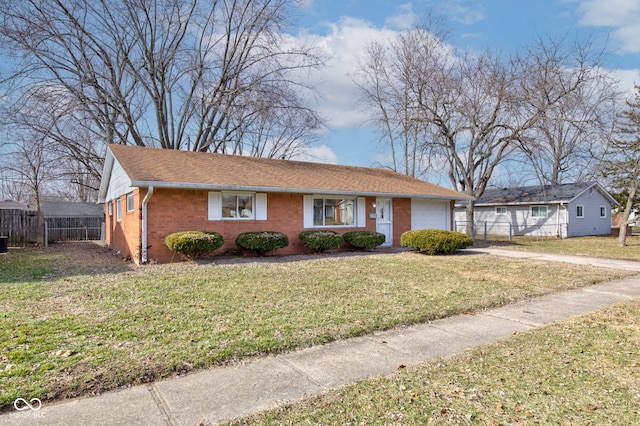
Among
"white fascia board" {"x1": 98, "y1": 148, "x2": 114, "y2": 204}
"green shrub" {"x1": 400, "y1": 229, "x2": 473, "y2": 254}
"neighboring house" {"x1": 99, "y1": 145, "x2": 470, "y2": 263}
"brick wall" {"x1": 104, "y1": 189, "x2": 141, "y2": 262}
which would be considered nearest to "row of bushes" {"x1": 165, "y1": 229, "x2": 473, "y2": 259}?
"green shrub" {"x1": 400, "y1": 229, "x2": 473, "y2": 254}

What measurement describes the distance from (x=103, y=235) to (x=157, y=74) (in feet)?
31.3

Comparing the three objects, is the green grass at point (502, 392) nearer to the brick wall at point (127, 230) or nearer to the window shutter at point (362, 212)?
the brick wall at point (127, 230)

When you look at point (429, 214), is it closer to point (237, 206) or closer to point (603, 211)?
point (237, 206)

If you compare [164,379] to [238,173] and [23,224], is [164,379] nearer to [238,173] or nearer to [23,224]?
[238,173]

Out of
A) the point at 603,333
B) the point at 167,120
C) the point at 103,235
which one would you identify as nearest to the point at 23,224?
the point at 103,235

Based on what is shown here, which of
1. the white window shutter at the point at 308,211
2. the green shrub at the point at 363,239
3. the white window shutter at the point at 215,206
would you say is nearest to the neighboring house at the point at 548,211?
the green shrub at the point at 363,239

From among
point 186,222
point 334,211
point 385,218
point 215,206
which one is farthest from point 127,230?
point 385,218

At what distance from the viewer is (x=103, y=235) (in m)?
21.0

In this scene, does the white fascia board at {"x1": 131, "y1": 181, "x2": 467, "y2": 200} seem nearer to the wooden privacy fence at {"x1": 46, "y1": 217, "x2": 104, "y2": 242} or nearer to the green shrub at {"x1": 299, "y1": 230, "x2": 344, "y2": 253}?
the green shrub at {"x1": 299, "y1": 230, "x2": 344, "y2": 253}

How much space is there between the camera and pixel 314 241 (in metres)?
13.6

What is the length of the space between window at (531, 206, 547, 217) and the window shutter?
17.9 m

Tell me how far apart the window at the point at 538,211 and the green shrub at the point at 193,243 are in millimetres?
24354

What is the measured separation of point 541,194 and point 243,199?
23.4m

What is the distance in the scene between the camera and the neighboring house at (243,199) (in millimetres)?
11773
